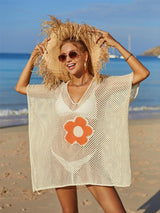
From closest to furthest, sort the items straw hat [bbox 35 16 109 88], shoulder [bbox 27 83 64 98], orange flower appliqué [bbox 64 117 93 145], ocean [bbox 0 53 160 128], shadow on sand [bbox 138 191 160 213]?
orange flower appliqué [bbox 64 117 93 145], straw hat [bbox 35 16 109 88], shoulder [bbox 27 83 64 98], shadow on sand [bbox 138 191 160 213], ocean [bbox 0 53 160 128]

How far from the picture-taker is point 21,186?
657cm

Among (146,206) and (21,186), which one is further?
(21,186)

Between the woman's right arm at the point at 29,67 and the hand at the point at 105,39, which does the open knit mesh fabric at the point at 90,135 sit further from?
the hand at the point at 105,39

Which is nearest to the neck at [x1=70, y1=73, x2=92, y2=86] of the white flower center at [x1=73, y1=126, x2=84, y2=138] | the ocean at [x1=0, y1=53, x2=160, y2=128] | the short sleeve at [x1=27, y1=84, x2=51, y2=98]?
the short sleeve at [x1=27, y1=84, x2=51, y2=98]

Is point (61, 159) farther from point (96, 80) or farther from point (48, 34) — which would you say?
point (48, 34)

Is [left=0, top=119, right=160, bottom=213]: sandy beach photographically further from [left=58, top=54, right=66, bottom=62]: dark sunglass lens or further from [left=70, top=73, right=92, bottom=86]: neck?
[left=58, top=54, right=66, bottom=62]: dark sunglass lens

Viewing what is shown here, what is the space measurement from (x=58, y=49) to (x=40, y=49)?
171 mm

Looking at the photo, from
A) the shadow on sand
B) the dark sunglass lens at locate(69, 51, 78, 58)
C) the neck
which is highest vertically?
the dark sunglass lens at locate(69, 51, 78, 58)

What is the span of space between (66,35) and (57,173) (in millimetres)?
1276

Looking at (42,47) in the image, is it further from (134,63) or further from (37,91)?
(134,63)

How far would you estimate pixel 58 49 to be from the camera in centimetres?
388

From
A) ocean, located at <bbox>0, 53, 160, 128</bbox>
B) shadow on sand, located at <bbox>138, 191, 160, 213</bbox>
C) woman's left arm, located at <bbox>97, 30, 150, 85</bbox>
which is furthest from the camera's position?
ocean, located at <bbox>0, 53, 160, 128</bbox>

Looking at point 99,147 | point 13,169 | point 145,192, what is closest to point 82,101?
point 99,147

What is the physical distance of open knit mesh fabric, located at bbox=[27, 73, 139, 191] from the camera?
11.8ft
